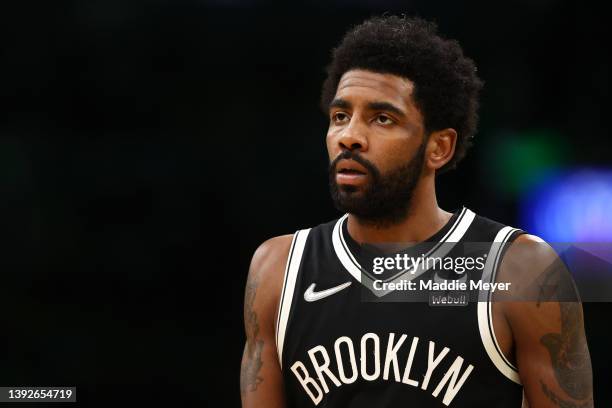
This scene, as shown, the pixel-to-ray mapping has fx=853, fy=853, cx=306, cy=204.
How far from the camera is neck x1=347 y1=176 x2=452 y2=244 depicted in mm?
3230

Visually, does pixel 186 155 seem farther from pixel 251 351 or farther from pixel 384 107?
pixel 384 107

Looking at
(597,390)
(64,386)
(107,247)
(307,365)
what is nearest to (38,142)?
(107,247)

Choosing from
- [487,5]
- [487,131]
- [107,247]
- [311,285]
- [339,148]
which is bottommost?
[311,285]

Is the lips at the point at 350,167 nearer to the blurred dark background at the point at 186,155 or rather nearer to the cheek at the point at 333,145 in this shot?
the cheek at the point at 333,145

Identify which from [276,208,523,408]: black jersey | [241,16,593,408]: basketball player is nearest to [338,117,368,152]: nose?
[241,16,593,408]: basketball player

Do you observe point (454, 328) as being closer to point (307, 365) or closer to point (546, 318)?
point (546, 318)

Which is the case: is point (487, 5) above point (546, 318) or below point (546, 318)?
above

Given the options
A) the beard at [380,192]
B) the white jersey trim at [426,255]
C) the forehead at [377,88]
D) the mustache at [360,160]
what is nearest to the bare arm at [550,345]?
the white jersey trim at [426,255]

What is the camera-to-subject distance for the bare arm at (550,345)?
9.38ft

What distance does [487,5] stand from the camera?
6.26m

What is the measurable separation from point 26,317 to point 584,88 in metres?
4.27

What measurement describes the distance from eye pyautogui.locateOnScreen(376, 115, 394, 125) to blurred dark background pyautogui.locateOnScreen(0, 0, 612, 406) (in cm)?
280

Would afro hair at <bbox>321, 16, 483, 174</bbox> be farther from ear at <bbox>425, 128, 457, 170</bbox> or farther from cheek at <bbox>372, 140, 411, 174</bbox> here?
cheek at <bbox>372, 140, 411, 174</bbox>

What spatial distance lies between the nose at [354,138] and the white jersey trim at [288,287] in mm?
474
